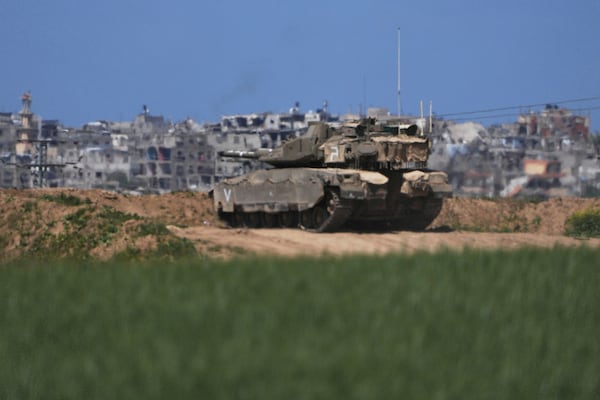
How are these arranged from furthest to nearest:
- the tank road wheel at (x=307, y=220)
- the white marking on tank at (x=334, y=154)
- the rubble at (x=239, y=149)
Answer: the rubble at (x=239, y=149), the white marking on tank at (x=334, y=154), the tank road wheel at (x=307, y=220)

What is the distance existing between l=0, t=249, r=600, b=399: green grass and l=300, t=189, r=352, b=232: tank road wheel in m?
14.0

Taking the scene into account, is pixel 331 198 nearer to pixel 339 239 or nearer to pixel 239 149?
→ pixel 339 239

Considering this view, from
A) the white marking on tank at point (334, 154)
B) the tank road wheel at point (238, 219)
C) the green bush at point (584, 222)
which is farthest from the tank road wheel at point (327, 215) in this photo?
the green bush at point (584, 222)

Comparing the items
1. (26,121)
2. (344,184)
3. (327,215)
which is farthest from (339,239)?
(26,121)

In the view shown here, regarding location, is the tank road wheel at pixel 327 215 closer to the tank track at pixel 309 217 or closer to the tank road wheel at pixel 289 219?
the tank track at pixel 309 217

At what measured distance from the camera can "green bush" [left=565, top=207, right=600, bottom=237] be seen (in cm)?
3306

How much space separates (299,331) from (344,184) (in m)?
16.8

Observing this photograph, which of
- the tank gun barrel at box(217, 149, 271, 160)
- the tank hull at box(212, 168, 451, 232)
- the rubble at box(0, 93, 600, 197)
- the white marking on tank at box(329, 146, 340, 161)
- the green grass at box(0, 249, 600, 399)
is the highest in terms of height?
the rubble at box(0, 93, 600, 197)

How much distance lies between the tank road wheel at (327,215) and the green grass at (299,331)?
552 inches

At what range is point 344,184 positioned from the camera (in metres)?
24.2

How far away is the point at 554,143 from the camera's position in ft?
313

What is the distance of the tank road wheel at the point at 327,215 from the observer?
2456 cm

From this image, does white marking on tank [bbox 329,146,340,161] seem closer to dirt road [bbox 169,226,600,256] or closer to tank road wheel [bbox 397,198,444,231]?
dirt road [bbox 169,226,600,256]

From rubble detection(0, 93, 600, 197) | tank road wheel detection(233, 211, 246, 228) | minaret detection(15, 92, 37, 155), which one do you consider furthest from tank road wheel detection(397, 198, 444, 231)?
minaret detection(15, 92, 37, 155)
